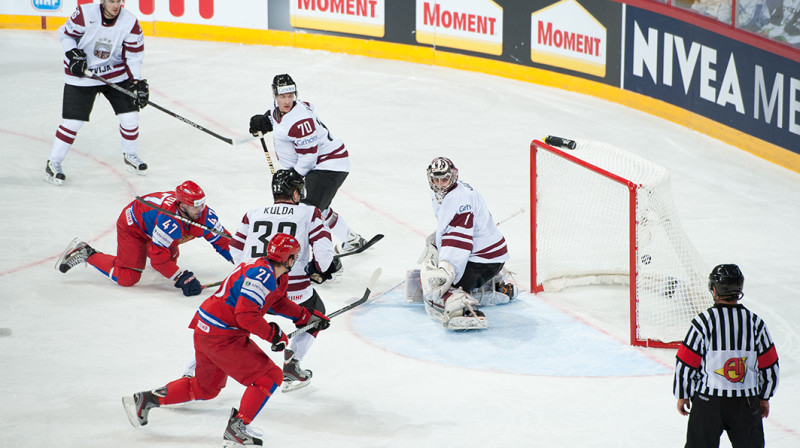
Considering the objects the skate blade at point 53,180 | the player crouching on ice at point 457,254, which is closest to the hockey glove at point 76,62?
the skate blade at point 53,180

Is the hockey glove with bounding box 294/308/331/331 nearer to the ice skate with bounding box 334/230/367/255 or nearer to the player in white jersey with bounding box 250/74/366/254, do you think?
the player in white jersey with bounding box 250/74/366/254

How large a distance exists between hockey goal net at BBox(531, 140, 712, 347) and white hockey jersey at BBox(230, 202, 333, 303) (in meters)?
1.62

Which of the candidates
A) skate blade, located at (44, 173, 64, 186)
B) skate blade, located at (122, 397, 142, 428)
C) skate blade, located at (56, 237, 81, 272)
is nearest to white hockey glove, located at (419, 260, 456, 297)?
skate blade, located at (122, 397, 142, 428)

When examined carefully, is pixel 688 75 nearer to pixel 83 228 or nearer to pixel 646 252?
pixel 646 252

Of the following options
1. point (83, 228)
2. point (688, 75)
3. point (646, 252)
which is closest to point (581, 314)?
point (646, 252)

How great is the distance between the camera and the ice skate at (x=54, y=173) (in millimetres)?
8312

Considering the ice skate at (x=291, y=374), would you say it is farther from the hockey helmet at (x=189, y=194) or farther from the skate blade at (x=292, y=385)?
the hockey helmet at (x=189, y=194)

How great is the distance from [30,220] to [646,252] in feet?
14.4

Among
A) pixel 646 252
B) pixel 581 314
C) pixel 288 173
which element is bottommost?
pixel 581 314

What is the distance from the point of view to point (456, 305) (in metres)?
5.84

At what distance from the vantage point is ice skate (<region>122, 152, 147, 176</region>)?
866 centimetres

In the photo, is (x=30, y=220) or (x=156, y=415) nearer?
(x=156, y=415)

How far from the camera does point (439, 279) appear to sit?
233 inches

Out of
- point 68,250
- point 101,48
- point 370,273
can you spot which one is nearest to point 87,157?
point 101,48
